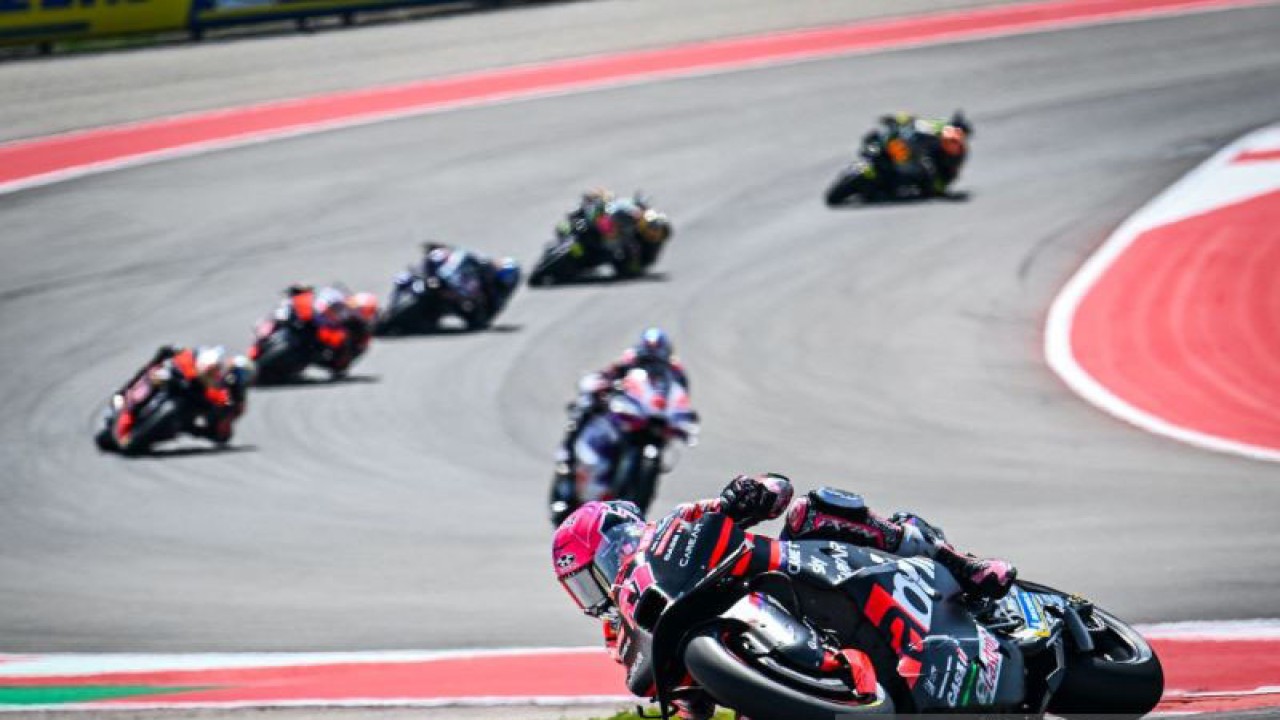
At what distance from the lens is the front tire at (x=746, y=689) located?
5.84 m

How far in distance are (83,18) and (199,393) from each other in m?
19.9

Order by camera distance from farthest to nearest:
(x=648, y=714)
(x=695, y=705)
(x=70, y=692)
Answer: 1. (x=70, y=692)
2. (x=648, y=714)
3. (x=695, y=705)

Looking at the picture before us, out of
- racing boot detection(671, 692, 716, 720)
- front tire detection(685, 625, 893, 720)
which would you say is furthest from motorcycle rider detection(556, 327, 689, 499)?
front tire detection(685, 625, 893, 720)

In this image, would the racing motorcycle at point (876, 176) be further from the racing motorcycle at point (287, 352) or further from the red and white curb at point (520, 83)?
the racing motorcycle at point (287, 352)

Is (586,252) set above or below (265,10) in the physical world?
below

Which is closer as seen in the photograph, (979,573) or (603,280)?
(979,573)

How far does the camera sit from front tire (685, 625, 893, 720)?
5.84 metres

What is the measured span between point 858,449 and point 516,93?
18.5m

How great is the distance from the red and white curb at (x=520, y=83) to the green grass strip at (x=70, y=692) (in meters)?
19.4

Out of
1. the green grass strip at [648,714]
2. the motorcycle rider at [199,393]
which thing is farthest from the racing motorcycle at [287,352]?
the green grass strip at [648,714]

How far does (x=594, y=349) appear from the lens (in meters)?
20.4

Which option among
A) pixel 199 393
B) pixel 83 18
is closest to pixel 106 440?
pixel 199 393

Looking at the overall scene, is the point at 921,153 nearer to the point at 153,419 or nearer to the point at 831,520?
the point at 153,419

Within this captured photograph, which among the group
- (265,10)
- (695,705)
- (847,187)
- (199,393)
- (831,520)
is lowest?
(847,187)
